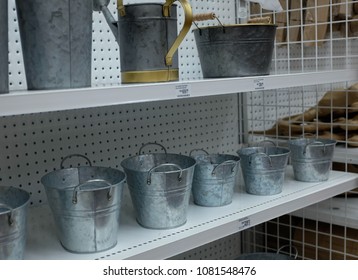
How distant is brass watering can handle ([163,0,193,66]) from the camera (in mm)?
1297

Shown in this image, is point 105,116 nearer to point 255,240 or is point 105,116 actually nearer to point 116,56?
point 116,56

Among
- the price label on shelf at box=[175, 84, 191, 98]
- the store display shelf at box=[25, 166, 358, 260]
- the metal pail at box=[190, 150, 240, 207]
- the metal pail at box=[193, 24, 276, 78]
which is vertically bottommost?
the store display shelf at box=[25, 166, 358, 260]

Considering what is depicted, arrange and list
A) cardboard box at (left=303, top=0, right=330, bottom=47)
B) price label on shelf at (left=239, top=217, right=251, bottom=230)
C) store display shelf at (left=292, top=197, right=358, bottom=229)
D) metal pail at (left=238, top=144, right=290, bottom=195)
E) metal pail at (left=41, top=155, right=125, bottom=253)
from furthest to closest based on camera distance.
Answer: cardboard box at (left=303, top=0, right=330, bottom=47)
store display shelf at (left=292, top=197, right=358, bottom=229)
metal pail at (left=238, top=144, right=290, bottom=195)
price label on shelf at (left=239, top=217, right=251, bottom=230)
metal pail at (left=41, top=155, right=125, bottom=253)

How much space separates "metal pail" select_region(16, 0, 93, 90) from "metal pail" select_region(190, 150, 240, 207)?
539mm

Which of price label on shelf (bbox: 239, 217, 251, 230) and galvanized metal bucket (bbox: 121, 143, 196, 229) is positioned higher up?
galvanized metal bucket (bbox: 121, 143, 196, 229)

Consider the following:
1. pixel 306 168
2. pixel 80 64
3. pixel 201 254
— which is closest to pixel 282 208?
pixel 306 168

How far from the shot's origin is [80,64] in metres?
1.16

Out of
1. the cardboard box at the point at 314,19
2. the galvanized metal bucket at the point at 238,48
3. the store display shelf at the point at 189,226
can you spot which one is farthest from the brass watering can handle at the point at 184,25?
the cardboard box at the point at 314,19

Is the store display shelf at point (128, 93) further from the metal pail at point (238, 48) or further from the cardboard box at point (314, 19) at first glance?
the cardboard box at point (314, 19)

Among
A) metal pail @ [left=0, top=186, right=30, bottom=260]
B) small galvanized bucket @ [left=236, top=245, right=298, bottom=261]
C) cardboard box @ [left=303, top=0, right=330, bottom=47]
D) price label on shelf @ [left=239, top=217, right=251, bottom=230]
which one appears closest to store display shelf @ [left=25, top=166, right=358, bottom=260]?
price label on shelf @ [left=239, top=217, right=251, bottom=230]

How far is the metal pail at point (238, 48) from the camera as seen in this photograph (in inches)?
58.3

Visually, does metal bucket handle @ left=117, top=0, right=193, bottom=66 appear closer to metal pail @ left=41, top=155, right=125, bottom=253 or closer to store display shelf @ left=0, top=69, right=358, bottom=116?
store display shelf @ left=0, top=69, right=358, bottom=116

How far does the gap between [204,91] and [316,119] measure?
1.01 meters

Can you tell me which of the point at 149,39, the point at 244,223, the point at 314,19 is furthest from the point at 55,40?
the point at 314,19
